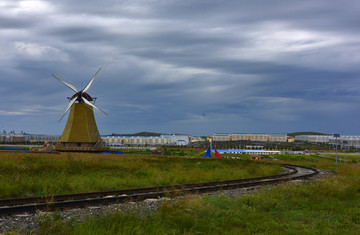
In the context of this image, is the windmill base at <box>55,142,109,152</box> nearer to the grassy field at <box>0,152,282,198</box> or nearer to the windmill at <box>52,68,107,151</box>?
the windmill at <box>52,68,107,151</box>

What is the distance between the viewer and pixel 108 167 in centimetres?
2236

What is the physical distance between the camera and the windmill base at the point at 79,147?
5325 centimetres

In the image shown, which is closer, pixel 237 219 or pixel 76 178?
pixel 237 219

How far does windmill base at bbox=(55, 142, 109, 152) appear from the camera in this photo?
2096 inches

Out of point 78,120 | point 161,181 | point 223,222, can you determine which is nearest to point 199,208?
point 223,222

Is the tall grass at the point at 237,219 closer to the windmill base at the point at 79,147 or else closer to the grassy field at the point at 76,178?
the grassy field at the point at 76,178

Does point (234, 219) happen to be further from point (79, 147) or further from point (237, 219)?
point (79, 147)

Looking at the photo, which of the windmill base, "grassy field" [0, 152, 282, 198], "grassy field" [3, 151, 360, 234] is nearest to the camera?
"grassy field" [3, 151, 360, 234]

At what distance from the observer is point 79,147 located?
53688 millimetres

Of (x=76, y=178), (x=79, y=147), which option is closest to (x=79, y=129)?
(x=79, y=147)

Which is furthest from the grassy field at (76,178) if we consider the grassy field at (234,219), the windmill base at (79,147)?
the windmill base at (79,147)

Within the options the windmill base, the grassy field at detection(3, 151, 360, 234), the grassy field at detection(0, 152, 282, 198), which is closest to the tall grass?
the grassy field at detection(3, 151, 360, 234)

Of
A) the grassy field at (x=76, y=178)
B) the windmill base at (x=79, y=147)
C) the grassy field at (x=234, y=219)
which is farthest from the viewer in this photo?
the windmill base at (x=79, y=147)

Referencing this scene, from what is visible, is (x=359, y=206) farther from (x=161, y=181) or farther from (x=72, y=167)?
(x=72, y=167)
